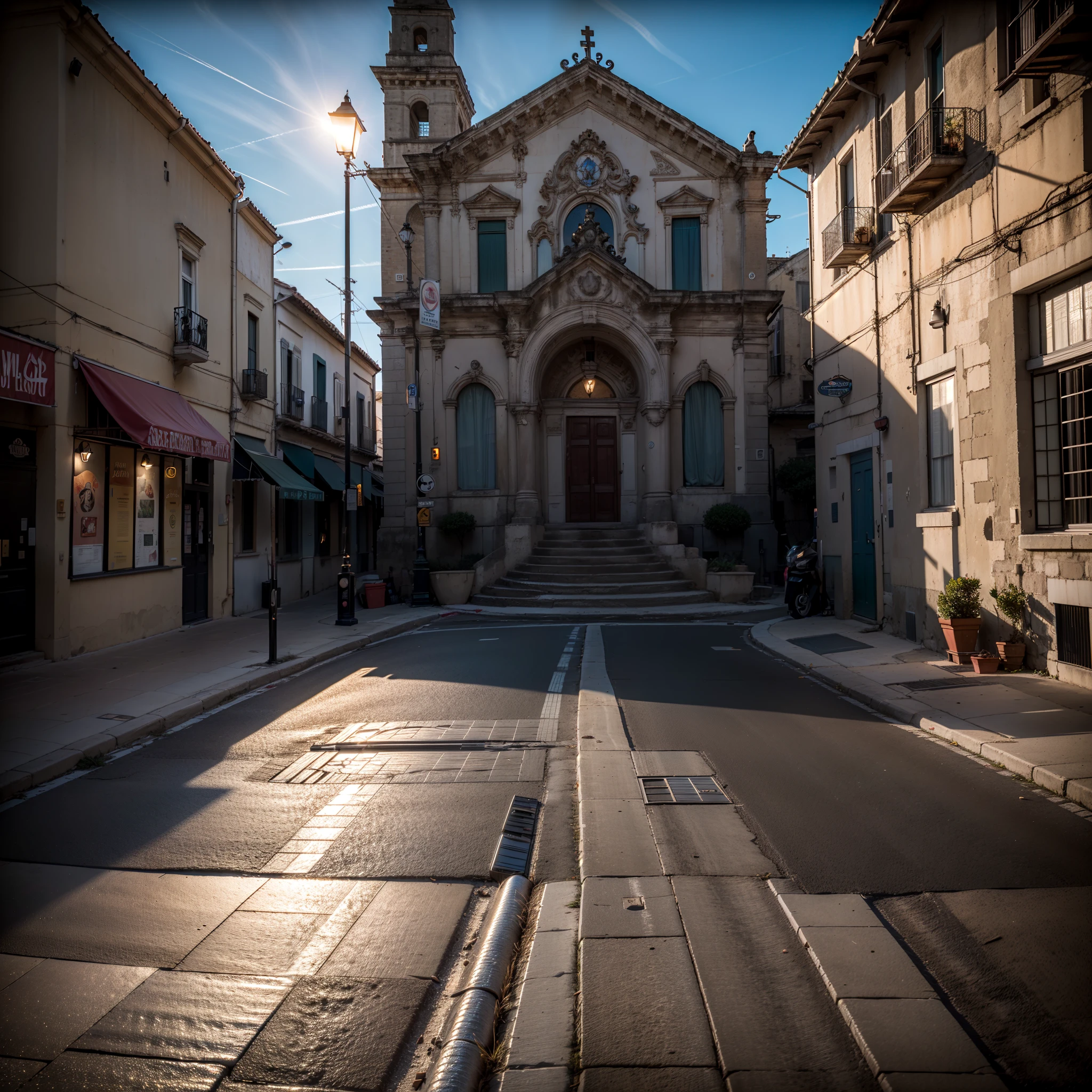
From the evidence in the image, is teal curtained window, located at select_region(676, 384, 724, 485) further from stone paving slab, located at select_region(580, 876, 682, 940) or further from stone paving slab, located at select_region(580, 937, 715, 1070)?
stone paving slab, located at select_region(580, 937, 715, 1070)

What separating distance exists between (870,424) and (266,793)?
11510 millimetres

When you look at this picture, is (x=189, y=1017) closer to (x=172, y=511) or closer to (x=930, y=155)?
(x=930, y=155)

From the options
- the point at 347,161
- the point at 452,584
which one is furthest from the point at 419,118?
the point at 452,584

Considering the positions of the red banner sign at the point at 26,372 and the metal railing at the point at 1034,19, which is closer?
the metal railing at the point at 1034,19

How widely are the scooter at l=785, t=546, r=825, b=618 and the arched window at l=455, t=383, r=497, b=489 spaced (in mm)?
10450

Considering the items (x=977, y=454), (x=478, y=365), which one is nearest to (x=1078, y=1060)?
(x=977, y=454)

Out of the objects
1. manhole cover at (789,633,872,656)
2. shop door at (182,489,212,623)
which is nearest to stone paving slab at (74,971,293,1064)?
manhole cover at (789,633,872,656)

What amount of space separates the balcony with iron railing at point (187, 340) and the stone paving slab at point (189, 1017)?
45.9 feet

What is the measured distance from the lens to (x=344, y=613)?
16672 mm

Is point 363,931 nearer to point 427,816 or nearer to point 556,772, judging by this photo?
point 427,816

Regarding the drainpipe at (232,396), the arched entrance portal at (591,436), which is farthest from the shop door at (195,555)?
the arched entrance portal at (591,436)

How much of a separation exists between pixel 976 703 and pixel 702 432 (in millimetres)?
17045

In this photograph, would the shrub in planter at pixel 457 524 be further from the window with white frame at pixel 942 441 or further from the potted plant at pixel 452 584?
the window with white frame at pixel 942 441

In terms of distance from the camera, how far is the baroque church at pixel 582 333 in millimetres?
23578
